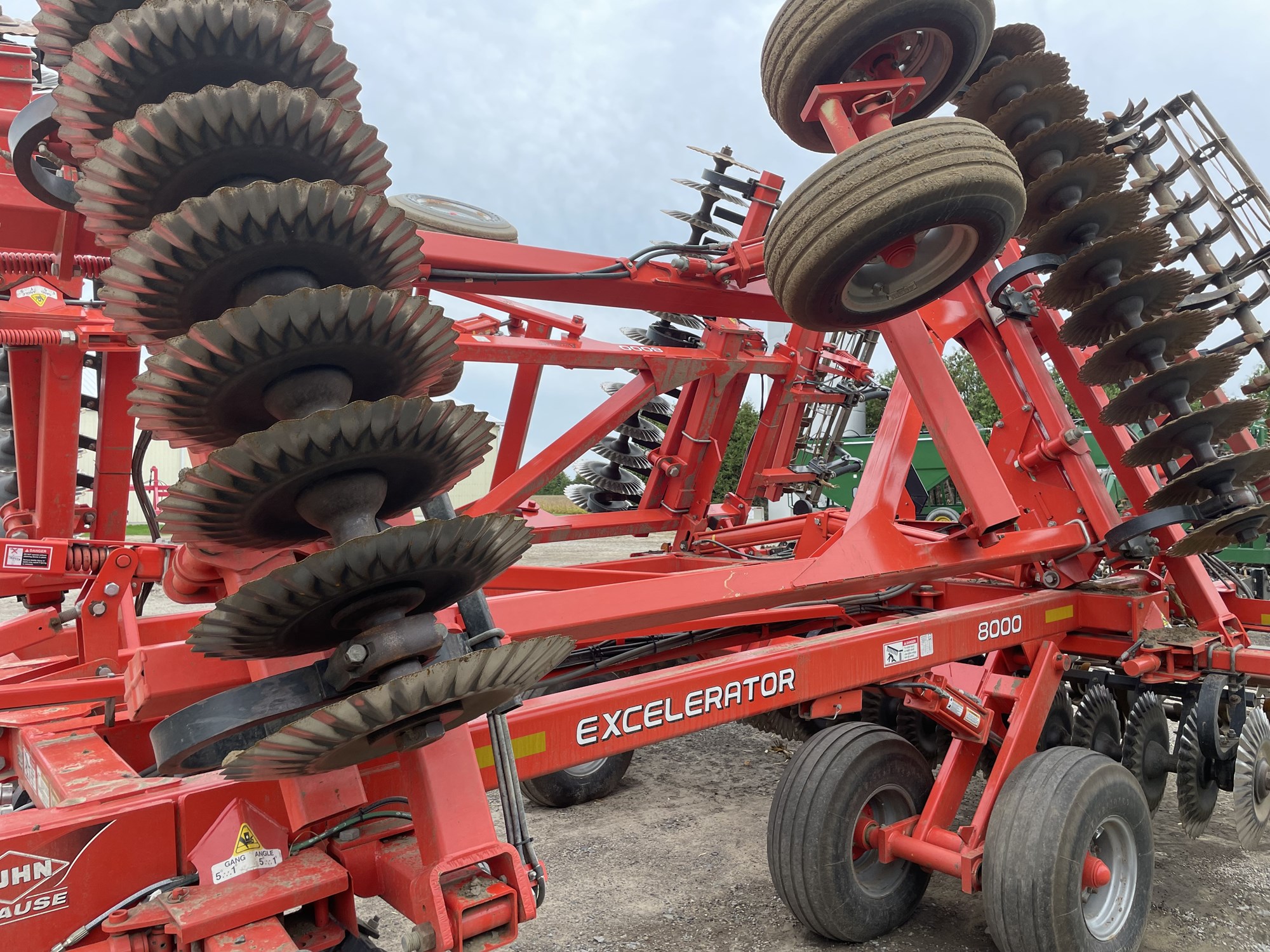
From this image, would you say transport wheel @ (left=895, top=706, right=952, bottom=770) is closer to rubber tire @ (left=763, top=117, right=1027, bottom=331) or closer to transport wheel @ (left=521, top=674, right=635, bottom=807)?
transport wheel @ (left=521, top=674, right=635, bottom=807)

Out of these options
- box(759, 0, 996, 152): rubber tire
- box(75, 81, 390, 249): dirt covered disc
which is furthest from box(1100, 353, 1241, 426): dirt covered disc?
box(75, 81, 390, 249): dirt covered disc

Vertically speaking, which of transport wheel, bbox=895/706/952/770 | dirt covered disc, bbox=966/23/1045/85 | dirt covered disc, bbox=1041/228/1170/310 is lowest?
transport wheel, bbox=895/706/952/770

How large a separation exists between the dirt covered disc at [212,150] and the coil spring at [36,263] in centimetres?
236

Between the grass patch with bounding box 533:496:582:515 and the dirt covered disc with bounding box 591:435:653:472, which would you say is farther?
the grass patch with bounding box 533:496:582:515

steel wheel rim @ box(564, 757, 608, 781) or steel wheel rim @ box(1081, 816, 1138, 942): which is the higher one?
steel wheel rim @ box(564, 757, 608, 781)

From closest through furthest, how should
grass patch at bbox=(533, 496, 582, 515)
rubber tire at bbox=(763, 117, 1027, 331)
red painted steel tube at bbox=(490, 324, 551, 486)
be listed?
rubber tire at bbox=(763, 117, 1027, 331) → red painted steel tube at bbox=(490, 324, 551, 486) → grass patch at bbox=(533, 496, 582, 515)

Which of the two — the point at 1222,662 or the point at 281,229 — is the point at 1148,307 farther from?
the point at 281,229

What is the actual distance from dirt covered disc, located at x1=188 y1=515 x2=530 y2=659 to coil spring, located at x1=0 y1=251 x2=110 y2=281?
2.64 meters

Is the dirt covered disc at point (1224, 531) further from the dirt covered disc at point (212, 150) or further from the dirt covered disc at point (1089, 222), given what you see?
the dirt covered disc at point (212, 150)

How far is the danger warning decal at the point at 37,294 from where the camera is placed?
4.32 metres

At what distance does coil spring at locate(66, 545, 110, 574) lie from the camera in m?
3.89

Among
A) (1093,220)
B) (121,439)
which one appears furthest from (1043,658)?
(121,439)

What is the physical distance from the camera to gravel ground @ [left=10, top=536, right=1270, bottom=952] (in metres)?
3.28

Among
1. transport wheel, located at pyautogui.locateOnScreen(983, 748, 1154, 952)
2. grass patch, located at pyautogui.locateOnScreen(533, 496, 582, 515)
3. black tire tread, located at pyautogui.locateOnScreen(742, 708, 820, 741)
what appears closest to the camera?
transport wheel, located at pyautogui.locateOnScreen(983, 748, 1154, 952)
